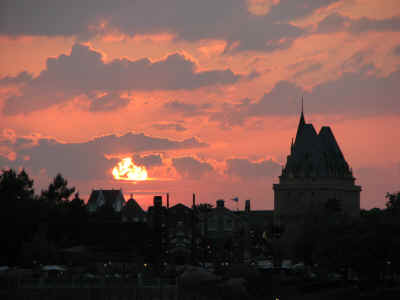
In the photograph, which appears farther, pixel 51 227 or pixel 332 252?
pixel 51 227

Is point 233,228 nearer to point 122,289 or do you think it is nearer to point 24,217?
point 24,217

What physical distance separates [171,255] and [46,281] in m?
60.6

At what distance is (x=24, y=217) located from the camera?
10481cm

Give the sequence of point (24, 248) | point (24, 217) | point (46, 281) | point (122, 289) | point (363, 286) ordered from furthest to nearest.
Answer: point (24, 217)
point (24, 248)
point (363, 286)
point (46, 281)
point (122, 289)

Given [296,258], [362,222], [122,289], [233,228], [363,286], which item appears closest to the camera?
[122,289]

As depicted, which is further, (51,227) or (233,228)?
(233,228)

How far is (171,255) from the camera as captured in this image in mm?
121562

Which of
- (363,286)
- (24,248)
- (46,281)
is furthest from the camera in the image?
(24,248)

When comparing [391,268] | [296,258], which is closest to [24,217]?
[296,258]

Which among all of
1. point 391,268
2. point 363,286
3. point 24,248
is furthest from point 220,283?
point 24,248

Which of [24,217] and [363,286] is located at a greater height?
[24,217]

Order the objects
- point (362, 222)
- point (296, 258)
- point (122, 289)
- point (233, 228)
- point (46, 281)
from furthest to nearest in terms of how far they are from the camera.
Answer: point (233, 228) < point (296, 258) < point (362, 222) < point (46, 281) < point (122, 289)

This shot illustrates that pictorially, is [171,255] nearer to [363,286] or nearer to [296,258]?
[296,258]

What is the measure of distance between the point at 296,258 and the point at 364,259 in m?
40.7
